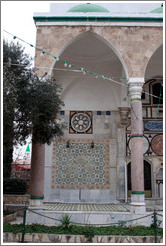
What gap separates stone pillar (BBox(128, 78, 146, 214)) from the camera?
259 inches

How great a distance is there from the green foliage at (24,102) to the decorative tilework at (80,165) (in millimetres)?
3729

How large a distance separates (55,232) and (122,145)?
5.03m

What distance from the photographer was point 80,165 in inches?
374

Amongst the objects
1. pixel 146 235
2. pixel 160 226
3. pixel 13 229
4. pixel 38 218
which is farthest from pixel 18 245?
pixel 160 226

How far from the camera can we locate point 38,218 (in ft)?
20.9

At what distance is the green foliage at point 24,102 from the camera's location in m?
4.86

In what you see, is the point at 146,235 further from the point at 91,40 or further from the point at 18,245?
the point at 91,40

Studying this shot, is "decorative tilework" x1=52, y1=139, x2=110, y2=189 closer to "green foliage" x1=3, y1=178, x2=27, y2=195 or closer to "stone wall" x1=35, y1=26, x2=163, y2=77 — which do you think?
"green foliage" x1=3, y1=178, x2=27, y2=195

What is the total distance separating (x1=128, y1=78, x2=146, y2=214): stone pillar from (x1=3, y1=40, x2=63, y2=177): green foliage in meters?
2.29

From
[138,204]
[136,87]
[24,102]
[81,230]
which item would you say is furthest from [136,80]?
[81,230]

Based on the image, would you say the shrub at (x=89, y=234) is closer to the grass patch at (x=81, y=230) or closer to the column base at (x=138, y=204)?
the grass patch at (x=81, y=230)

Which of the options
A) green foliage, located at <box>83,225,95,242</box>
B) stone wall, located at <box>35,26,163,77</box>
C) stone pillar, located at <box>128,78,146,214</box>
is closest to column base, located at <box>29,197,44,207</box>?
green foliage, located at <box>83,225,95,242</box>

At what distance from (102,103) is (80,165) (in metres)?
2.56

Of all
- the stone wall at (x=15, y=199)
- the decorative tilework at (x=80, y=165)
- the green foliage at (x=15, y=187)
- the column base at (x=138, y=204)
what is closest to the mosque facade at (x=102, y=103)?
the decorative tilework at (x=80, y=165)
